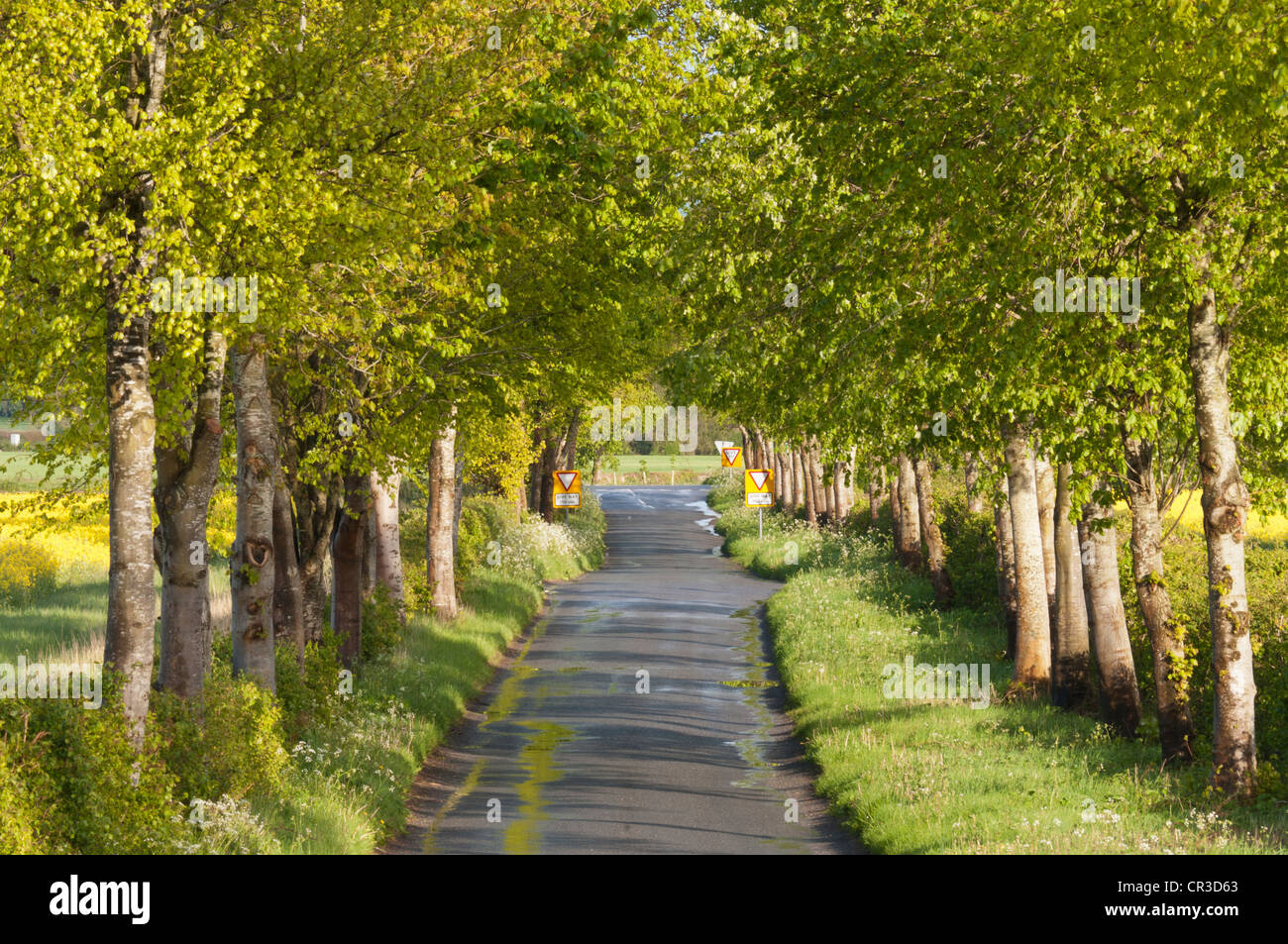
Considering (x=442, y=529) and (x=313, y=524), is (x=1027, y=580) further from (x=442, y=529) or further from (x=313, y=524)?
(x=442, y=529)

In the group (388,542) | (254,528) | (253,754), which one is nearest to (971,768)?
(253,754)

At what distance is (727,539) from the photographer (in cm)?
6184

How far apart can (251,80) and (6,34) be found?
2507mm

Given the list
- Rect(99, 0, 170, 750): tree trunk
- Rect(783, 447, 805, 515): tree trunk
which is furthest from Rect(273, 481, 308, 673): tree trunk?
Rect(783, 447, 805, 515): tree trunk

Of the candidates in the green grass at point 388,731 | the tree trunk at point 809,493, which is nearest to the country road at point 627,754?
the green grass at point 388,731

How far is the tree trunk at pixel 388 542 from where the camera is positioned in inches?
981

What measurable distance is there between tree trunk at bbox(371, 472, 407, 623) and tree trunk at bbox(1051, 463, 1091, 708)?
444 inches

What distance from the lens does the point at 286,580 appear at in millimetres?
18547

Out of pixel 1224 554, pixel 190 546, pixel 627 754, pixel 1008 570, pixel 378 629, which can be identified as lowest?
pixel 627 754

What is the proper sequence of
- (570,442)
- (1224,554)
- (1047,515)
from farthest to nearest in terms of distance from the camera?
(570,442), (1047,515), (1224,554)

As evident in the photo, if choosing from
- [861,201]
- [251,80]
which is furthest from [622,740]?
[251,80]

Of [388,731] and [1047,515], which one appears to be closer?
[388,731]

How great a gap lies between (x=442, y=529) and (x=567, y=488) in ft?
66.5

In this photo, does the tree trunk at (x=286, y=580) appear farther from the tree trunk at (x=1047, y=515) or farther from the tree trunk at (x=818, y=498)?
the tree trunk at (x=818, y=498)
